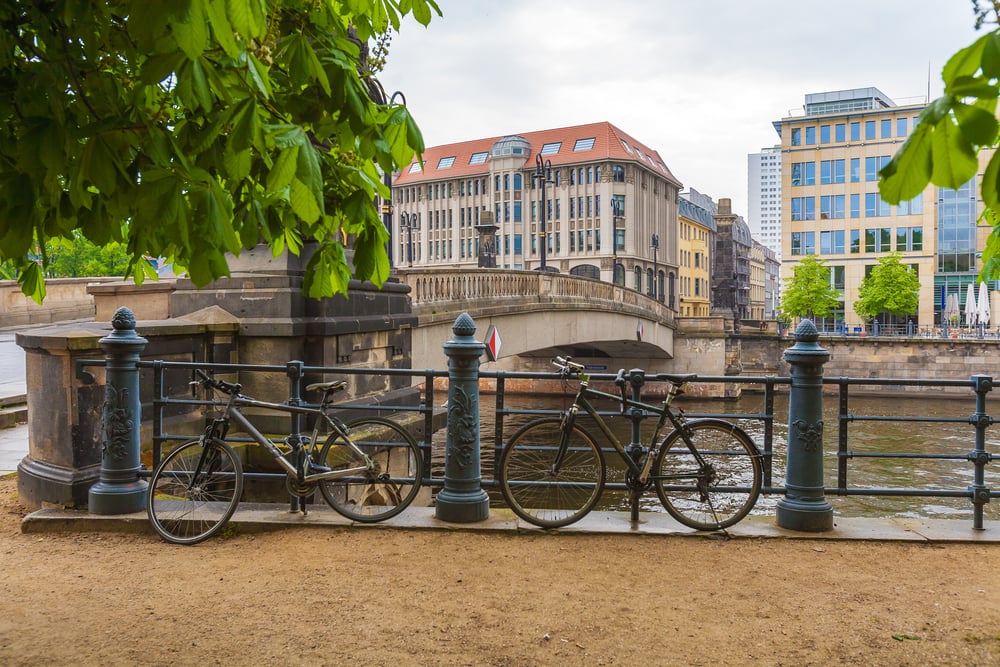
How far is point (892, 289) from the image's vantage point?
161 ft

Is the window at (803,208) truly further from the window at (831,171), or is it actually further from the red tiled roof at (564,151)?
the red tiled roof at (564,151)

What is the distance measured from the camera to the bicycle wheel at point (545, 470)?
197 inches

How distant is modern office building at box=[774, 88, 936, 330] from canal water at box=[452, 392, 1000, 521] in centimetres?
2203

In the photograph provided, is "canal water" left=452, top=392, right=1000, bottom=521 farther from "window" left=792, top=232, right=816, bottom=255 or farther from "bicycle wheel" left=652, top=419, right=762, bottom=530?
"window" left=792, top=232, right=816, bottom=255

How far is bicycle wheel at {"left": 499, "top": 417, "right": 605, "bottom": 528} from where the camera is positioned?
5.00 metres

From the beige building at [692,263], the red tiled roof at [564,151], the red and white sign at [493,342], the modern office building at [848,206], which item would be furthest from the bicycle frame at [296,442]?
the beige building at [692,263]

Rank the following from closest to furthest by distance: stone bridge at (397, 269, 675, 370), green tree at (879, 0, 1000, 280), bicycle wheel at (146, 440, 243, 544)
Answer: green tree at (879, 0, 1000, 280) < bicycle wheel at (146, 440, 243, 544) < stone bridge at (397, 269, 675, 370)

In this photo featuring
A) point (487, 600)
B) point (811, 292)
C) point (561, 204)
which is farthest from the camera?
point (561, 204)

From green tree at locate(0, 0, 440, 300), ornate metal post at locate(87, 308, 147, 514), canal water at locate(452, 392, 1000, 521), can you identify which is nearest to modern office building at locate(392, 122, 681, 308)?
canal water at locate(452, 392, 1000, 521)

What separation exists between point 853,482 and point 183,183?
1716cm

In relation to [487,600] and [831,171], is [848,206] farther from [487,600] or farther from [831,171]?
[487,600]

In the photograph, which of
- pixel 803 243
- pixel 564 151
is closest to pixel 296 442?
pixel 803 243

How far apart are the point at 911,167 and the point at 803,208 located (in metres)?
60.0

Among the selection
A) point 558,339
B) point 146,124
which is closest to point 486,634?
point 146,124
